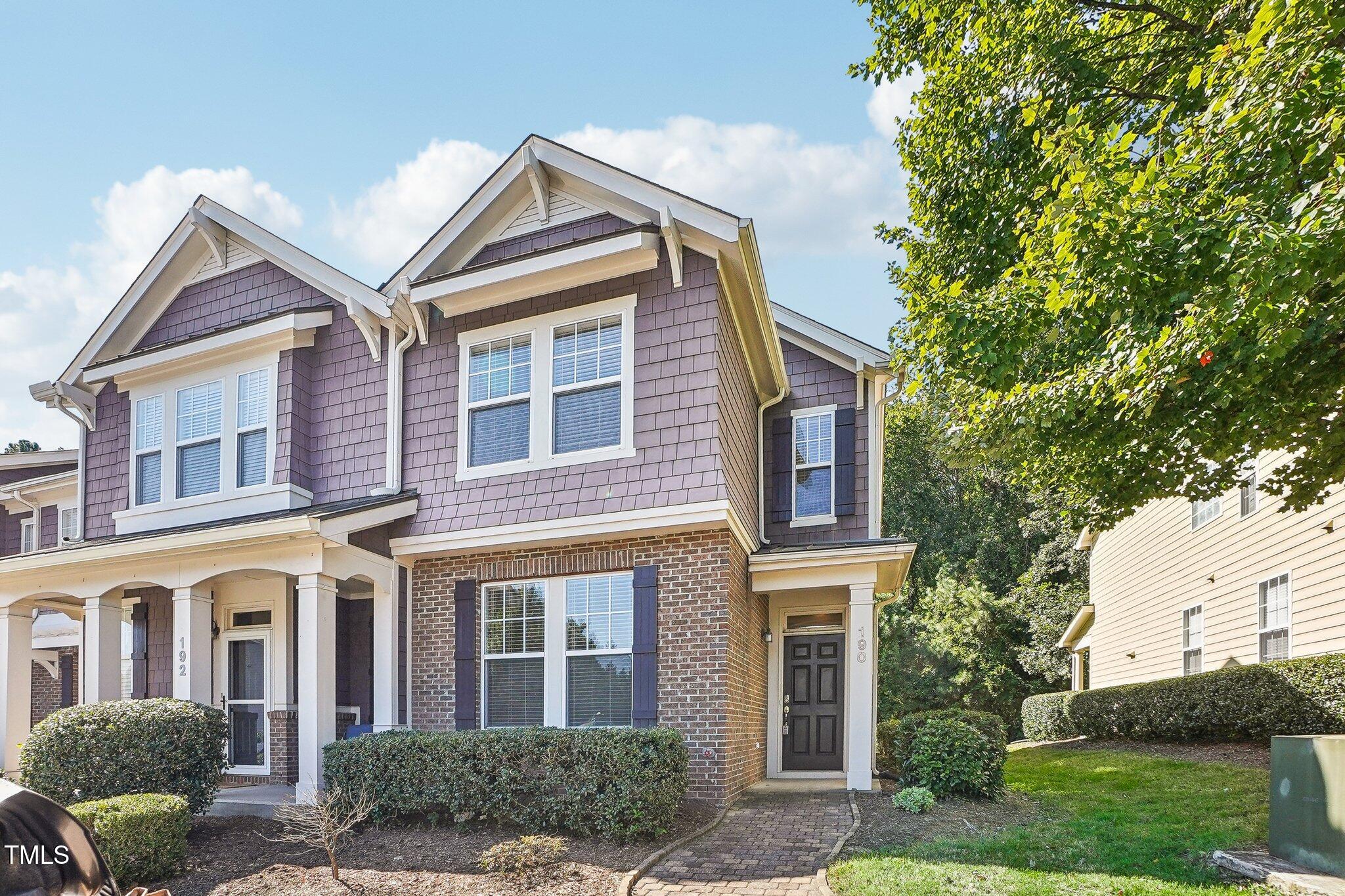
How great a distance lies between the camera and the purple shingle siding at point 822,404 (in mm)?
12781

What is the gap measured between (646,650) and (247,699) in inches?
249

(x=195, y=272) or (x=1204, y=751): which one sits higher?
(x=195, y=272)

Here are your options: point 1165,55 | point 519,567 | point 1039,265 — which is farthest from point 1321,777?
point 519,567

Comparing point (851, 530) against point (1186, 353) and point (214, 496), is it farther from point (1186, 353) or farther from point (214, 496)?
point (214, 496)

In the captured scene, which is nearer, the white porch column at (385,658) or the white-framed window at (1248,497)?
the white porch column at (385,658)

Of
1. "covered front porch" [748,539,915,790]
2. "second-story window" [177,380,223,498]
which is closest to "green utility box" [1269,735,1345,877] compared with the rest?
"covered front porch" [748,539,915,790]

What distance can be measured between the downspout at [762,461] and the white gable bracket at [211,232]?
320 inches

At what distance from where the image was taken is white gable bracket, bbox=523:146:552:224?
10.5 meters

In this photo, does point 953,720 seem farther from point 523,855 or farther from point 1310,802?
point 523,855

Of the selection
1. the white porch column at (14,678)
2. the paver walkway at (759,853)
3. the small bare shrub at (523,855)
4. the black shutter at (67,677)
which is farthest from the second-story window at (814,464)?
the black shutter at (67,677)

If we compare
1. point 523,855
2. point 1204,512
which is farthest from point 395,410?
point 1204,512

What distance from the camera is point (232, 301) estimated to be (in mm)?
12562

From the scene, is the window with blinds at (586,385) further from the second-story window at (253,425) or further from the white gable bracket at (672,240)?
the second-story window at (253,425)

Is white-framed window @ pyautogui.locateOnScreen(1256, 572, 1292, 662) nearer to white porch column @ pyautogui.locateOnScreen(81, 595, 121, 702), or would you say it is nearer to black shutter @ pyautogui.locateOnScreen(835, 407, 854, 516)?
black shutter @ pyautogui.locateOnScreen(835, 407, 854, 516)
